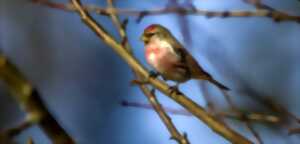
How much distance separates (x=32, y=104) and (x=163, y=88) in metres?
0.93

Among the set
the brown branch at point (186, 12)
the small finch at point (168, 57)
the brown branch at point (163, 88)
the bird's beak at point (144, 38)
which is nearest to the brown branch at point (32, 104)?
the brown branch at point (163, 88)

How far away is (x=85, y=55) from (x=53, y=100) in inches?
22.6

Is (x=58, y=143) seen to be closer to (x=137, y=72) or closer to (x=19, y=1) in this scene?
(x=137, y=72)

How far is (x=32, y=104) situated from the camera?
1.84 feet

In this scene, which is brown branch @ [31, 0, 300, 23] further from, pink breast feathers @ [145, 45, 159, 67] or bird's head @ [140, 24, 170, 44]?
bird's head @ [140, 24, 170, 44]

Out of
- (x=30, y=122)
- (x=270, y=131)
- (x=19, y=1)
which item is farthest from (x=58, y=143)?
(x=19, y=1)

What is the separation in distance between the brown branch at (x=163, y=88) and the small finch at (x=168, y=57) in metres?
0.59

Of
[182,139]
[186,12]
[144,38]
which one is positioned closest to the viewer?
[182,139]

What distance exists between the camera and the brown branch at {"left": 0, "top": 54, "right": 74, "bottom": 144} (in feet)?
1.82

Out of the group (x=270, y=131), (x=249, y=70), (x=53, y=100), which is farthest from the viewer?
(x=53, y=100)

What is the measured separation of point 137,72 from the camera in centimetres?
149

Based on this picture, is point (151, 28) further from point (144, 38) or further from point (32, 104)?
point (32, 104)

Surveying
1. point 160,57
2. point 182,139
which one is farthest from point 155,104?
point 160,57

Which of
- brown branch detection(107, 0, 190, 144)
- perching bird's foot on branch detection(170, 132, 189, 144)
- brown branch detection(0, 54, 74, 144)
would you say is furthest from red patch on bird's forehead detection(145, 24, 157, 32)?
brown branch detection(0, 54, 74, 144)
